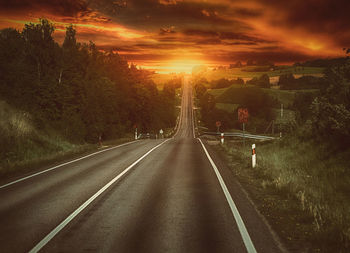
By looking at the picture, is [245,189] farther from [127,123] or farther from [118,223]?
[127,123]

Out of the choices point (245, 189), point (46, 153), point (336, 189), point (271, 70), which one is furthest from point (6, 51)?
point (271, 70)

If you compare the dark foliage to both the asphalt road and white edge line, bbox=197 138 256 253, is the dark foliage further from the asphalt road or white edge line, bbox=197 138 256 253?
white edge line, bbox=197 138 256 253

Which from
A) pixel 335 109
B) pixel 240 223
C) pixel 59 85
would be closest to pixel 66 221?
pixel 240 223

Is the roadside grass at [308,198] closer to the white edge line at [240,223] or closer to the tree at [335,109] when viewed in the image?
the white edge line at [240,223]

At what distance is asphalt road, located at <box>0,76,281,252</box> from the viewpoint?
507 centimetres

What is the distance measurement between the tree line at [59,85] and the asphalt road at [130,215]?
1603cm

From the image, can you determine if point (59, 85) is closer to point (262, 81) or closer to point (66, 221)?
point (66, 221)

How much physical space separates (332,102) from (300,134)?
480 centimetres

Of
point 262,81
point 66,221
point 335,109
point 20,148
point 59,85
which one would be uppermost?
point 262,81

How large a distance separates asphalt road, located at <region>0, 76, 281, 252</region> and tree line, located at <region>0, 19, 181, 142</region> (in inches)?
631

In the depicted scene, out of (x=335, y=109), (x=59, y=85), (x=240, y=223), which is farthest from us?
(x=59, y=85)

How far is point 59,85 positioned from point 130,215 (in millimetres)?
31249

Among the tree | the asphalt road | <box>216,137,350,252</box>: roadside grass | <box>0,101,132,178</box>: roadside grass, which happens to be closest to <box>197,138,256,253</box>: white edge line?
the asphalt road

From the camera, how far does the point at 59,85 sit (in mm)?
34188
